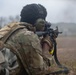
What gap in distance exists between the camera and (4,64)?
3320mm

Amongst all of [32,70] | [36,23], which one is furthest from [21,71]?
[36,23]

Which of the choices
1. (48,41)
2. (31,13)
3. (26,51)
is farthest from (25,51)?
(48,41)

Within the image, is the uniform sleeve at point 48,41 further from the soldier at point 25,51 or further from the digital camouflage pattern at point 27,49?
the digital camouflage pattern at point 27,49

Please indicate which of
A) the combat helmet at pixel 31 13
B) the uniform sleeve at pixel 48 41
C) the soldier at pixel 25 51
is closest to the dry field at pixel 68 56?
the uniform sleeve at pixel 48 41

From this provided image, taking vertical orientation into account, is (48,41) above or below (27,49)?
below

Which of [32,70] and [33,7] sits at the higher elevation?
[33,7]

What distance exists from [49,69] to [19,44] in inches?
21.7

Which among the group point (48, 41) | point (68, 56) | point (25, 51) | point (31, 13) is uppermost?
point (31, 13)

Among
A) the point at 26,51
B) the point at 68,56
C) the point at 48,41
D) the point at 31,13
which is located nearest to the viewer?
the point at 26,51

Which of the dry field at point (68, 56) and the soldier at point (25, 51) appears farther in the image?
the dry field at point (68, 56)

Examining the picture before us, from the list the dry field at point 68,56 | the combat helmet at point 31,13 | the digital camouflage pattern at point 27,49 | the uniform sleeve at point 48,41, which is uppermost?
the combat helmet at point 31,13

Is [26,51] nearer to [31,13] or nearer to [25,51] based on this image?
[25,51]

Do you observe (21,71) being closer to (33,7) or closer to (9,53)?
(9,53)

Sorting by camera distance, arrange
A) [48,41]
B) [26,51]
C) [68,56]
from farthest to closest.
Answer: [68,56] → [48,41] → [26,51]
